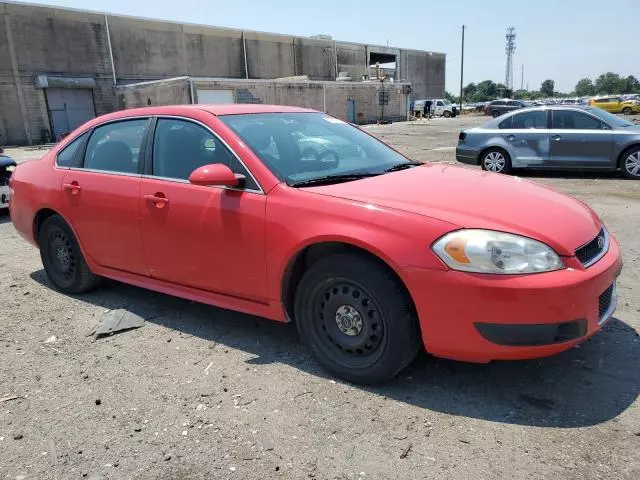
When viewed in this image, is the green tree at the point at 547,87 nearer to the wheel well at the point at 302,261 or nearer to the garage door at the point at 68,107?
the garage door at the point at 68,107

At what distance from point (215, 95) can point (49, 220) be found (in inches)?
1183

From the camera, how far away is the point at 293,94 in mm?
39031

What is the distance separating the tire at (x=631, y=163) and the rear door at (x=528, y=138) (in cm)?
146

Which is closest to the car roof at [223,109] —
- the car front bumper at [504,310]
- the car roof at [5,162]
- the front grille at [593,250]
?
the car front bumper at [504,310]

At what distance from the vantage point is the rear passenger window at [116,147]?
4168 millimetres

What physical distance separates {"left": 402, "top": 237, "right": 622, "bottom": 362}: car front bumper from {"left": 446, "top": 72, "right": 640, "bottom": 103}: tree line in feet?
354

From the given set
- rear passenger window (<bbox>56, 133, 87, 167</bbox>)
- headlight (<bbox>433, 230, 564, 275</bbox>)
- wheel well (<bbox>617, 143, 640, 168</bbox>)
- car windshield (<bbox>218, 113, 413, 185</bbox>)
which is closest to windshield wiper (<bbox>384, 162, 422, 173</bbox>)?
car windshield (<bbox>218, 113, 413, 185</bbox>)

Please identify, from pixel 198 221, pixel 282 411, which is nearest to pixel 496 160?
pixel 198 221

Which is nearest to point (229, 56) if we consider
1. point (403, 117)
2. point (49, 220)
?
point (403, 117)

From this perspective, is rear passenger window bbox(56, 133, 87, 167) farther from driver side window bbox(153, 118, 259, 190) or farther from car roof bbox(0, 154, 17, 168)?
car roof bbox(0, 154, 17, 168)

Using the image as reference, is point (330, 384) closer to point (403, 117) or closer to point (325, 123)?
point (325, 123)

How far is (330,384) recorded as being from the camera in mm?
3209

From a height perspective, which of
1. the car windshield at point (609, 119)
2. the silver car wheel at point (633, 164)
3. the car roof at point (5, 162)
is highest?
the car windshield at point (609, 119)

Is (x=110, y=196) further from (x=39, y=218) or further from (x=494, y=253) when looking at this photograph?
(x=494, y=253)
